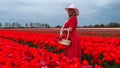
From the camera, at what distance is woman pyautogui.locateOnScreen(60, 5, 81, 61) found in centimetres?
963

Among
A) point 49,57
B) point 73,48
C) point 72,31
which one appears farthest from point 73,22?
point 49,57

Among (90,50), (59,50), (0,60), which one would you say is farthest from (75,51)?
(0,60)

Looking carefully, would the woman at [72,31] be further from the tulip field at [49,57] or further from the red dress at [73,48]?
the tulip field at [49,57]

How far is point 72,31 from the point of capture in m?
9.95

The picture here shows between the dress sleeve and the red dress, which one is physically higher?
the dress sleeve

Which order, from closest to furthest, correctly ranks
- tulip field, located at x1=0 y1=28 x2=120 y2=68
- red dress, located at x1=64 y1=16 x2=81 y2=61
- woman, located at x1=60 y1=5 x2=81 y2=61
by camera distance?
tulip field, located at x1=0 y1=28 x2=120 y2=68
woman, located at x1=60 y1=5 x2=81 y2=61
red dress, located at x1=64 y1=16 x2=81 y2=61

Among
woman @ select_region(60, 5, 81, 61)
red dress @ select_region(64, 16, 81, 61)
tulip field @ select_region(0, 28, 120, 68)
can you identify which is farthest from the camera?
red dress @ select_region(64, 16, 81, 61)

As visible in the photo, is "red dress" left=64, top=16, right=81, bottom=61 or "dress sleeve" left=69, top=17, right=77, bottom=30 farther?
"red dress" left=64, top=16, right=81, bottom=61

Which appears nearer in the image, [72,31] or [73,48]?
[72,31]

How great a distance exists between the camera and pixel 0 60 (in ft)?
17.2

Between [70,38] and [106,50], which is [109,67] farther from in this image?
[70,38]

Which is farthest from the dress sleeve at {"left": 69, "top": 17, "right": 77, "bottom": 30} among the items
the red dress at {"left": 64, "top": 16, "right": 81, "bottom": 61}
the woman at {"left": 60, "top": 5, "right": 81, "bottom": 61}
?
the red dress at {"left": 64, "top": 16, "right": 81, "bottom": 61}

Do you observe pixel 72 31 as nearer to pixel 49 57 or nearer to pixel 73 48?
pixel 73 48

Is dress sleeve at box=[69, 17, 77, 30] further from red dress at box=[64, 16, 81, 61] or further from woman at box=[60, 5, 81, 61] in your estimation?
red dress at box=[64, 16, 81, 61]
